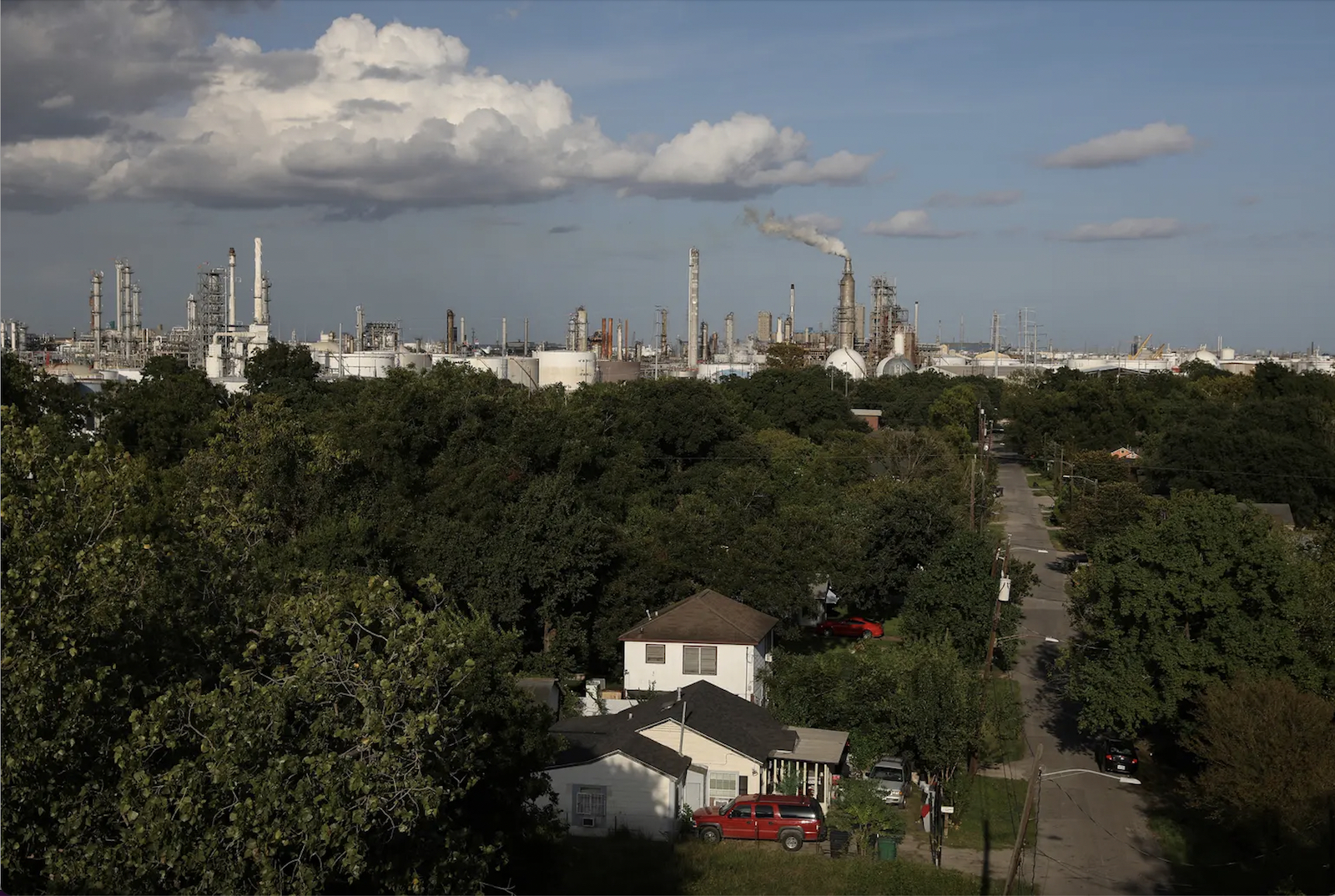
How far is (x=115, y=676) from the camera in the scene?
8.92 m

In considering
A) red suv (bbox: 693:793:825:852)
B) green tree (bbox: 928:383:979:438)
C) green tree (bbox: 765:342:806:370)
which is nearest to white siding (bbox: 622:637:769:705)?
red suv (bbox: 693:793:825:852)

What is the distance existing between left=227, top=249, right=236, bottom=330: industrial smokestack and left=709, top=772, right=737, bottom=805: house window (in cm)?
7316

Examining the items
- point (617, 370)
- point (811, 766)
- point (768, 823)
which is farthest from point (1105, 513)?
point (617, 370)

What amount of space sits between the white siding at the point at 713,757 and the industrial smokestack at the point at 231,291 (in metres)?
72.8

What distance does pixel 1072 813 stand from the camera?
66.6ft

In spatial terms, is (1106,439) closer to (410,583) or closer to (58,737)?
(410,583)

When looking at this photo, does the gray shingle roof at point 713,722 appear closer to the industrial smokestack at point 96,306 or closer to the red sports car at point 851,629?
the red sports car at point 851,629

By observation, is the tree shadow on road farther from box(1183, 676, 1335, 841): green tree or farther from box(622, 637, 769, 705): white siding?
box(622, 637, 769, 705): white siding

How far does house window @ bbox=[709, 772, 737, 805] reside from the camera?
66.5 feet

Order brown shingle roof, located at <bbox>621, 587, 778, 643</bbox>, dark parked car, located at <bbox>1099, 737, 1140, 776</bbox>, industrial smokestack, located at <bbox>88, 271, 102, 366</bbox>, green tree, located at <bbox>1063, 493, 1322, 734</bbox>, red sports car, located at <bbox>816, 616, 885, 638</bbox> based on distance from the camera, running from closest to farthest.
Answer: green tree, located at <bbox>1063, 493, 1322, 734</bbox> < dark parked car, located at <bbox>1099, 737, 1140, 776</bbox> < brown shingle roof, located at <bbox>621, 587, 778, 643</bbox> < red sports car, located at <bbox>816, 616, 885, 638</bbox> < industrial smokestack, located at <bbox>88, 271, 102, 366</bbox>

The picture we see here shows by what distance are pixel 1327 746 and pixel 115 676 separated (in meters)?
15.8

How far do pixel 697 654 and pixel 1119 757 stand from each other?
8024 millimetres

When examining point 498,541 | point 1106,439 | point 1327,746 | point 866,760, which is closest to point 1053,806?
point 866,760

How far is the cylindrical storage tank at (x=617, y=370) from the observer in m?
106
